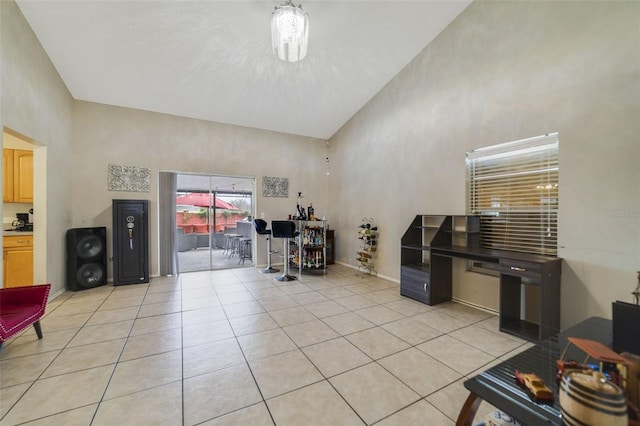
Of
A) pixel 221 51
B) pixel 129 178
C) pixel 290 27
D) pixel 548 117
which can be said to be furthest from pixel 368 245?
pixel 129 178

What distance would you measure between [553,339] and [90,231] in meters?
6.27

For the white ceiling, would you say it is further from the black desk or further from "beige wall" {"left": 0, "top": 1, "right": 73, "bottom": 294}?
the black desk

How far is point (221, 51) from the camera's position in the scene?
3828 millimetres

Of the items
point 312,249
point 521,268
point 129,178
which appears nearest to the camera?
point 521,268

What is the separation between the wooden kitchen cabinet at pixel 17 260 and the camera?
365 cm

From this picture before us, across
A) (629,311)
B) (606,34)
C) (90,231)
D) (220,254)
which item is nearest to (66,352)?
(90,231)

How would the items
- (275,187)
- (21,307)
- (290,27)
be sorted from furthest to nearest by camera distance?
A: (275,187)
(290,27)
(21,307)

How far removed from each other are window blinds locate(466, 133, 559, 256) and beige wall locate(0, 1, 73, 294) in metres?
5.79

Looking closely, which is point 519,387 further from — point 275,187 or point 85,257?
point 85,257

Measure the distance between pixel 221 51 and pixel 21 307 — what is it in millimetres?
4001

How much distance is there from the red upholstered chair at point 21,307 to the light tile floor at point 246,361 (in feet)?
0.93

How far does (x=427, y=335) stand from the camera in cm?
281

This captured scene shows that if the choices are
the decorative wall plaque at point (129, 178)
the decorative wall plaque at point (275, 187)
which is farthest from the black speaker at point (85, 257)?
the decorative wall plaque at point (275, 187)

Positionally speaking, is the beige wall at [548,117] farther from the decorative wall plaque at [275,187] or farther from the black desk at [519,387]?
the decorative wall plaque at [275,187]
